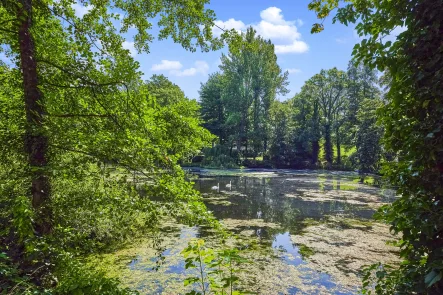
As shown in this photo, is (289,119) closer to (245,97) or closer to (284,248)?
(245,97)

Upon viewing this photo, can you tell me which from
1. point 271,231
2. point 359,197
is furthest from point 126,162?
point 359,197

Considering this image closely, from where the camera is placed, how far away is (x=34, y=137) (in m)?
2.95

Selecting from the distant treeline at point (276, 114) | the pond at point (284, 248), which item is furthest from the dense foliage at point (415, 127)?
the distant treeline at point (276, 114)

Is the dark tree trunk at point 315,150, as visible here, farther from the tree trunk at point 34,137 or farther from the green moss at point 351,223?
the tree trunk at point 34,137

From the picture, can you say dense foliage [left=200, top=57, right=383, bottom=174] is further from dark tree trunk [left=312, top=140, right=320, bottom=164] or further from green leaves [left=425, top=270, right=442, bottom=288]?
green leaves [left=425, top=270, right=442, bottom=288]

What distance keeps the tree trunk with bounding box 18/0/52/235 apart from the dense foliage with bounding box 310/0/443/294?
3.11m

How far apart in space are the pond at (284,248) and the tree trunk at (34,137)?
49.8 inches

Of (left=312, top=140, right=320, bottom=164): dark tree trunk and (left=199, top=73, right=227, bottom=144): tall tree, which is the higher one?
(left=199, top=73, right=227, bottom=144): tall tree

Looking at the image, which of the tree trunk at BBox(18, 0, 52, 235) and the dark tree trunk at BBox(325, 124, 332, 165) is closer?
the tree trunk at BBox(18, 0, 52, 235)

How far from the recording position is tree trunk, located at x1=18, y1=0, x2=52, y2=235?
9.68 ft

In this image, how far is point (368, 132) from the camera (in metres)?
24.2

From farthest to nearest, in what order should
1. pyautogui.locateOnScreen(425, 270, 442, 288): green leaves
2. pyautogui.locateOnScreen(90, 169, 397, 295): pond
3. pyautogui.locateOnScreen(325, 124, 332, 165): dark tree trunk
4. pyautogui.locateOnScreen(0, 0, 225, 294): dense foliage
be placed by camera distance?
pyautogui.locateOnScreen(325, 124, 332, 165): dark tree trunk, pyautogui.locateOnScreen(90, 169, 397, 295): pond, pyautogui.locateOnScreen(0, 0, 225, 294): dense foliage, pyautogui.locateOnScreen(425, 270, 442, 288): green leaves

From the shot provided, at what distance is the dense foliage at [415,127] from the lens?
1.62 m

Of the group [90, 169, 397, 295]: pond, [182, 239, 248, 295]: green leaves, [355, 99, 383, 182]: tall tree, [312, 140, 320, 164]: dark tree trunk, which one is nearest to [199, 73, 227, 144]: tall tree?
[312, 140, 320, 164]: dark tree trunk
